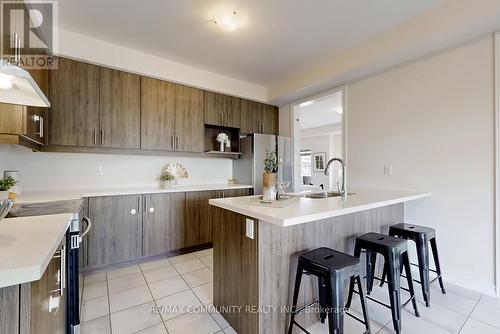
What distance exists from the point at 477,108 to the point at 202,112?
10.7ft

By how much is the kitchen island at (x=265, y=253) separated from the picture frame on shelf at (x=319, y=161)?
20.0 feet

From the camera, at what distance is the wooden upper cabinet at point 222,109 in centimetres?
356

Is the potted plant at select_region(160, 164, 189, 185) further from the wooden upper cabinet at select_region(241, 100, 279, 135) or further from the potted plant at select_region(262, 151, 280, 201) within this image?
the potted plant at select_region(262, 151, 280, 201)

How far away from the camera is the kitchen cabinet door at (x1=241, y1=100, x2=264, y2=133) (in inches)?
156

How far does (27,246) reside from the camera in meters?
0.80

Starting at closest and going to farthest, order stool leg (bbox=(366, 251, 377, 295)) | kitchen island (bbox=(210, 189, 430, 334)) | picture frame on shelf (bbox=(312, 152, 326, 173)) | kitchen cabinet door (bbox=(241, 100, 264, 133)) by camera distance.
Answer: kitchen island (bbox=(210, 189, 430, 334)) < stool leg (bbox=(366, 251, 377, 295)) < kitchen cabinet door (bbox=(241, 100, 264, 133)) < picture frame on shelf (bbox=(312, 152, 326, 173))

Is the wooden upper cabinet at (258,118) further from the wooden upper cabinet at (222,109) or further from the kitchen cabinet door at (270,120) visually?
the wooden upper cabinet at (222,109)

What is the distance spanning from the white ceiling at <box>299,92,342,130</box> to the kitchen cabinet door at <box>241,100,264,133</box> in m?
1.06

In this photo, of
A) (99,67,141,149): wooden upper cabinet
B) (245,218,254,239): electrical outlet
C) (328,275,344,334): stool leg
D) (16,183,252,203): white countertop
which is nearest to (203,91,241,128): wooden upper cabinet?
(99,67,141,149): wooden upper cabinet

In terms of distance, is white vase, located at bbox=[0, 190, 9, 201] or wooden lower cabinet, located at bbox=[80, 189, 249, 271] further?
wooden lower cabinet, located at bbox=[80, 189, 249, 271]

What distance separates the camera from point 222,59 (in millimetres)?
3096

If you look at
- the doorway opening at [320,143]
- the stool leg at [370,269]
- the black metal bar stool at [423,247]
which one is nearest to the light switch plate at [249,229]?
the stool leg at [370,269]

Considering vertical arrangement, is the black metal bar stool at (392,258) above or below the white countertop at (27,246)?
below

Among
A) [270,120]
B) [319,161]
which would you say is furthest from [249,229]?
[319,161]
